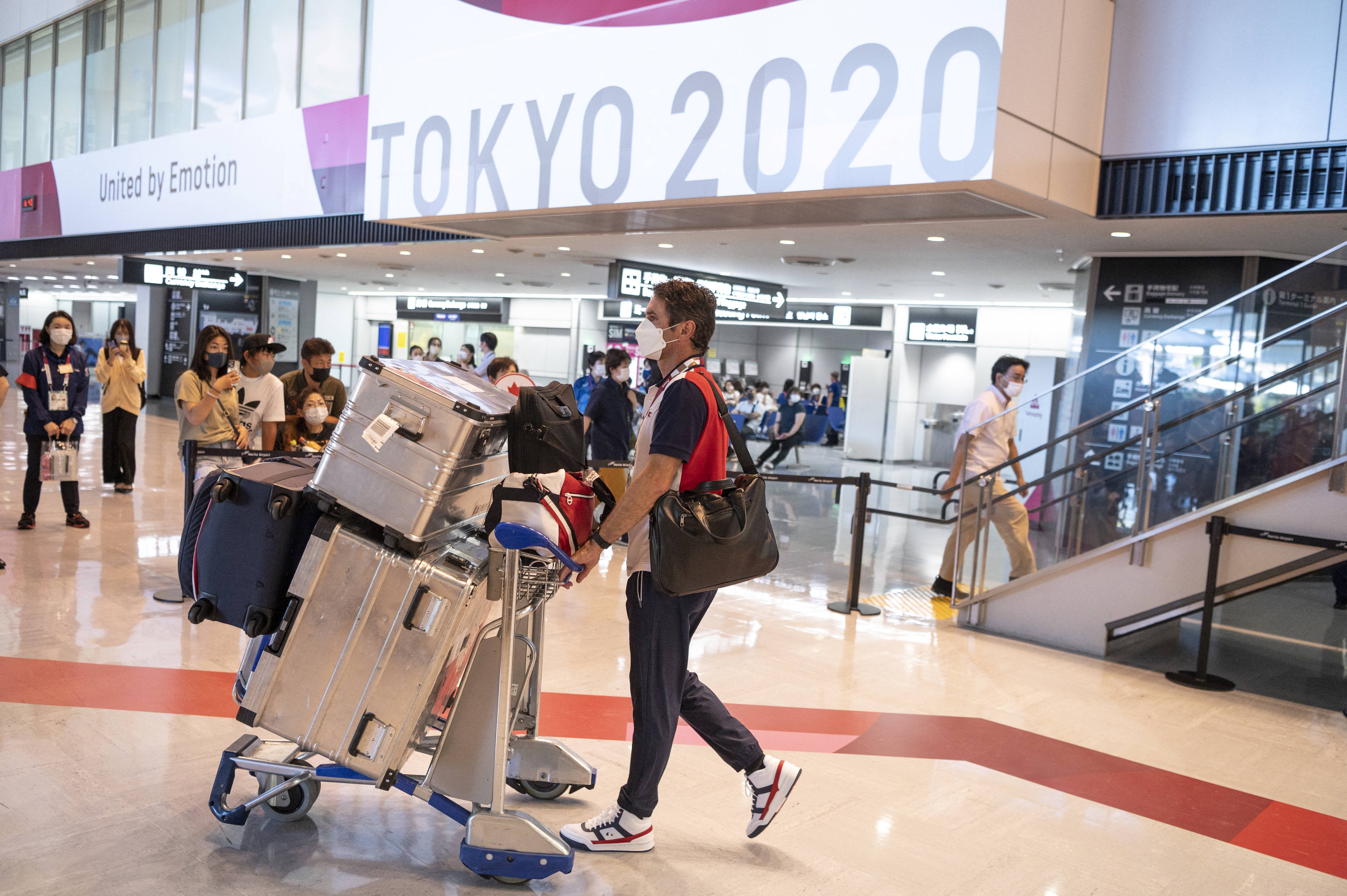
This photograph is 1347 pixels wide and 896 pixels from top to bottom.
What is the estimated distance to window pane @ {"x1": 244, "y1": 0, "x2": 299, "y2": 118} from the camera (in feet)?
46.3

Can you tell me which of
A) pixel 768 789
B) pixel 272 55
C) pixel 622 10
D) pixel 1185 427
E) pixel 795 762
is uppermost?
pixel 272 55

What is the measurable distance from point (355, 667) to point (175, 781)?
1121 millimetres

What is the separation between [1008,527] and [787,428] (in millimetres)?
8570

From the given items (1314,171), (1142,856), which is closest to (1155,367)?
(1314,171)

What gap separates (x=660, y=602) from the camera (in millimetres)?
2688

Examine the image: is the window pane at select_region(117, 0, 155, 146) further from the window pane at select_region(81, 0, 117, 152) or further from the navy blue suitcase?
the navy blue suitcase

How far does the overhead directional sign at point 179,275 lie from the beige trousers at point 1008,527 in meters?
13.9

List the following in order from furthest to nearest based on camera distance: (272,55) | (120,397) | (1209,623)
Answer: (272,55) → (120,397) → (1209,623)

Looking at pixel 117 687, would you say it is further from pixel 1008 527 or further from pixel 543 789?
pixel 1008 527

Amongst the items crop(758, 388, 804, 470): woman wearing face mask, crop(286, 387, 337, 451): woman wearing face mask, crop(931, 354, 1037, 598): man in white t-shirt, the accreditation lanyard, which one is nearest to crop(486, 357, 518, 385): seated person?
crop(286, 387, 337, 451): woman wearing face mask

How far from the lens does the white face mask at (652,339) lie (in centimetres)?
282

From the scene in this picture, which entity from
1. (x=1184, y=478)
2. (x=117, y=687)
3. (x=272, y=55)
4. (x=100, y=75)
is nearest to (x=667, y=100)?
(x=1184, y=478)

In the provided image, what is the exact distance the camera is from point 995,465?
6.48 meters

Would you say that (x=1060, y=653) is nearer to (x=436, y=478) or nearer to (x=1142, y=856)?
(x=1142, y=856)
